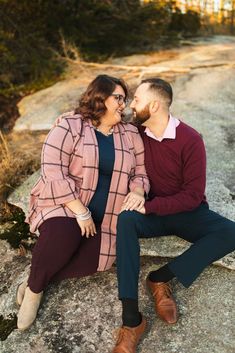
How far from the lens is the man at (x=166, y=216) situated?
281cm

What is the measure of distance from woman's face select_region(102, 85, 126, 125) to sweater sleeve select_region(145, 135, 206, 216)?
1.68 feet

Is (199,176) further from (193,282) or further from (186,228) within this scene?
(193,282)

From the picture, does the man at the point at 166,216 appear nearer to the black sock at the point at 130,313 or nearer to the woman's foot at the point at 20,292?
the black sock at the point at 130,313

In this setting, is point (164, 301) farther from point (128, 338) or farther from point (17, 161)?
point (17, 161)

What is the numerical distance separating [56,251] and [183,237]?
877 mm

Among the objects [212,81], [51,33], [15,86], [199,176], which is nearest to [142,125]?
[199,176]

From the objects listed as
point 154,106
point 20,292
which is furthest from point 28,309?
point 154,106

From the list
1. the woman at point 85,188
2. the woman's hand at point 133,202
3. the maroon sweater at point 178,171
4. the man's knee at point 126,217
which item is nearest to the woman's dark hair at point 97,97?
the woman at point 85,188

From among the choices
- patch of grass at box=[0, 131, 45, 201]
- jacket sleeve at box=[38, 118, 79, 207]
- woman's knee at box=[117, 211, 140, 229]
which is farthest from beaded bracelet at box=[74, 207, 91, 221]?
patch of grass at box=[0, 131, 45, 201]

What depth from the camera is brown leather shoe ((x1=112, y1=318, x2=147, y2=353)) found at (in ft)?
8.75

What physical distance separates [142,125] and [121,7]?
179 inches

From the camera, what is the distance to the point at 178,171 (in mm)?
3195

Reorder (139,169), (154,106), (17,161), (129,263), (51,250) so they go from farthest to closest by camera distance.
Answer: (17,161)
(139,169)
(154,106)
(51,250)
(129,263)

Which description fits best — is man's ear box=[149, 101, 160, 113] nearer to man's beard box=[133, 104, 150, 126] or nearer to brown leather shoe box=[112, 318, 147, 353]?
man's beard box=[133, 104, 150, 126]
